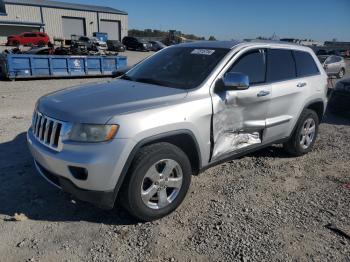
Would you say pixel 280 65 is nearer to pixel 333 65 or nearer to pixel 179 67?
pixel 179 67

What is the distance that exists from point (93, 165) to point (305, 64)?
3.70m

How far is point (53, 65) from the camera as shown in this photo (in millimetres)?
14742

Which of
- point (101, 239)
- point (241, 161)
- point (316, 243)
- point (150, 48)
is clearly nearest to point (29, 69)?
point (241, 161)

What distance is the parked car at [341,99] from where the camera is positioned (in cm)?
834

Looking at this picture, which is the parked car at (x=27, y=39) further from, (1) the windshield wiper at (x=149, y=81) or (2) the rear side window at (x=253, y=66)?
(2) the rear side window at (x=253, y=66)

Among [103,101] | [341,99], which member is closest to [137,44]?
[341,99]

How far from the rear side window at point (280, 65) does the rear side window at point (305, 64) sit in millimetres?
153

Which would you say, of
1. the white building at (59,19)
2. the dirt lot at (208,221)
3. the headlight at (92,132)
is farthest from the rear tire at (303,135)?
the white building at (59,19)

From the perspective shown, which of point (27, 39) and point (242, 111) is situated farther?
point (27, 39)

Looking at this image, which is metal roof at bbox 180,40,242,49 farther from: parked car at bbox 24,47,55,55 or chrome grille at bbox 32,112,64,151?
parked car at bbox 24,47,55,55

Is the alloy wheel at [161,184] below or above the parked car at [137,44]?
above

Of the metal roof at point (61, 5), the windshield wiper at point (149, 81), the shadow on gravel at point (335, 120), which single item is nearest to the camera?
the windshield wiper at point (149, 81)

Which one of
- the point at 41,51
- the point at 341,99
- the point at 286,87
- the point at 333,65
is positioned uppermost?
the point at 286,87

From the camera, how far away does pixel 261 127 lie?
4277mm
